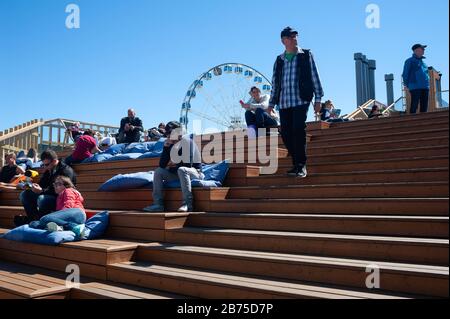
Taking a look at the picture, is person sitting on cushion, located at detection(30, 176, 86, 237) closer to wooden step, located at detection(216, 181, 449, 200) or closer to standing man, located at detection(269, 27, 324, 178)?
wooden step, located at detection(216, 181, 449, 200)

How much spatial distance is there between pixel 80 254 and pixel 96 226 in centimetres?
51

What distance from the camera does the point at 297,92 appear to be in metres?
4.23

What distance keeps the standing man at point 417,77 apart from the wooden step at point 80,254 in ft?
17.9

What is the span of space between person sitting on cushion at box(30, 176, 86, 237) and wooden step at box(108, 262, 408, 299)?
91 cm

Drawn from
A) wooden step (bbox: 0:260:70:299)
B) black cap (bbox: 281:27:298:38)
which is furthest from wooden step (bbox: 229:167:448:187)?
wooden step (bbox: 0:260:70:299)

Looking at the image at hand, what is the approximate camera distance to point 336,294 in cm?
233

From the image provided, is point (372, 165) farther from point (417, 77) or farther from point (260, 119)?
point (417, 77)

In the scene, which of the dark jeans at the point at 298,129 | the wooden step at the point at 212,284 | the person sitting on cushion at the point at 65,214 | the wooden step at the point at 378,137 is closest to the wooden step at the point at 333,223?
the wooden step at the point at 212,284

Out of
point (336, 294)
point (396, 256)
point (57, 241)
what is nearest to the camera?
point (336, 294)

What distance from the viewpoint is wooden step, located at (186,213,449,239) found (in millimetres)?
2756

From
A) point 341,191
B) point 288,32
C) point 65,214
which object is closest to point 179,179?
point 65,214

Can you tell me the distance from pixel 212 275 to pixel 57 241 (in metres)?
1.64
